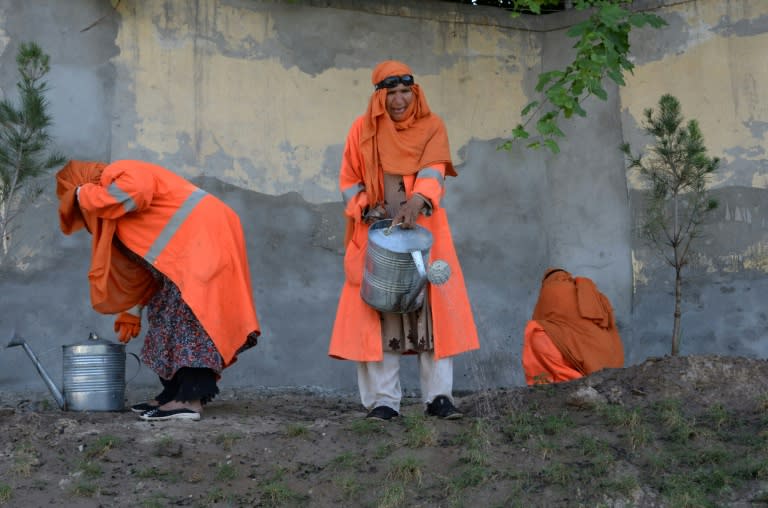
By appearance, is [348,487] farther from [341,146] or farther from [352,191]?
[341,146]

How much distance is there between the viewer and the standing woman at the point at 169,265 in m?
5.03

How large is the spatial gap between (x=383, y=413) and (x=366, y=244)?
2.44 feet

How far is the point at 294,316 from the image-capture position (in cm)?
713

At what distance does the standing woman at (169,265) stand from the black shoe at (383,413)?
712 mm

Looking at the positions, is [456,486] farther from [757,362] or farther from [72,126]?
[72,126]

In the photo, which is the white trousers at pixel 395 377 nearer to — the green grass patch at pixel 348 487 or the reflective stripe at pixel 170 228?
the green grass patch at pixel 348 487

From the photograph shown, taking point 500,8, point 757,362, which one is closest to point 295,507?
point 757,362

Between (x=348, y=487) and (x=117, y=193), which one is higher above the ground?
(x=117, y=193)

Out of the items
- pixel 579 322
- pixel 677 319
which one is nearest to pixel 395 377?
pixel 579 322

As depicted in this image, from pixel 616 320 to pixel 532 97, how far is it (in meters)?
1.67

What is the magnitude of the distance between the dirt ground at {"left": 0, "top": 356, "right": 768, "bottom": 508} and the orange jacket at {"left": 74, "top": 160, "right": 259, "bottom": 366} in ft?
1.57

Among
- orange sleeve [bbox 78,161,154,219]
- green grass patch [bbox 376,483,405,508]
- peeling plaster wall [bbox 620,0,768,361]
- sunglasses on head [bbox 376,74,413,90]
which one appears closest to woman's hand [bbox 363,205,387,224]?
sunglasses on head [bbox 376,74,413,90]

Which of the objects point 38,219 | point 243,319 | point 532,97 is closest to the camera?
point 243,319

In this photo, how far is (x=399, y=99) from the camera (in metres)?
4.98
